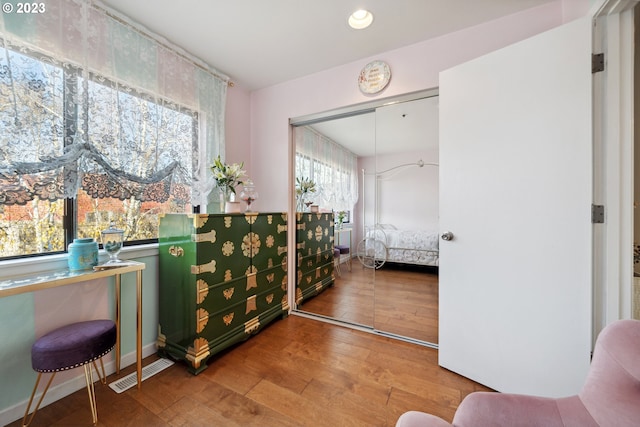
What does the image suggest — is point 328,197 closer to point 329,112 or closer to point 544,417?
point 329,112

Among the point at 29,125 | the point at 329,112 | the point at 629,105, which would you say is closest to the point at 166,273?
the point at 29,125

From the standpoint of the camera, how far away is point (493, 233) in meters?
1.54

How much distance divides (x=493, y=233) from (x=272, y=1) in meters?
2.15

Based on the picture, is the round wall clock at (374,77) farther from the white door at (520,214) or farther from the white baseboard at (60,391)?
the white baseboard at (60,391)

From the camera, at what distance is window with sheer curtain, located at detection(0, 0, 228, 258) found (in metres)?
1.30

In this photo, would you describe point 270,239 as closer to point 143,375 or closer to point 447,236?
point 143,375

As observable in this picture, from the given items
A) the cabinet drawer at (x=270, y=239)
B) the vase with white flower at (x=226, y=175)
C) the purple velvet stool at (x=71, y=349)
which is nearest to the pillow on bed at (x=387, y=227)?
the cabinet drawer at (x=270, y=239)

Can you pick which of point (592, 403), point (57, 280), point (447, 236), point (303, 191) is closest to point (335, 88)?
point (303, 191)

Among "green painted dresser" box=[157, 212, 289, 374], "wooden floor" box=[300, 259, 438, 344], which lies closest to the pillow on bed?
"wooden floor" box=[300, 259, 438, 344]

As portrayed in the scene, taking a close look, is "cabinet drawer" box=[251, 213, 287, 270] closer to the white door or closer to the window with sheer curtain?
the window with sheer curtain

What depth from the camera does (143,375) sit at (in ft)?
5.46

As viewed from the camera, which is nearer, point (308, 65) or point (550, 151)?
point (550, 151)

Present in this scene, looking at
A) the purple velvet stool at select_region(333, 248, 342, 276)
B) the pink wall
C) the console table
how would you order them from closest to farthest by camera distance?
the console table, the pink wall, the purple velvet stool at select_region(333, 248, 342, 276)

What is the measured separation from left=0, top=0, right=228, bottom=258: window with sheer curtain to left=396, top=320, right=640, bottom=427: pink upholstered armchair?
211 cm
